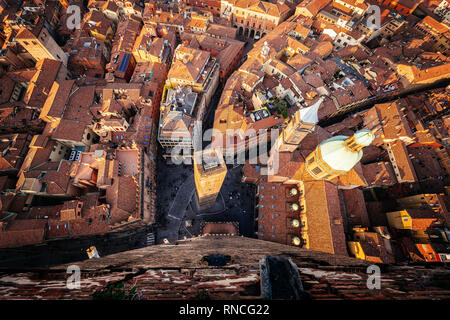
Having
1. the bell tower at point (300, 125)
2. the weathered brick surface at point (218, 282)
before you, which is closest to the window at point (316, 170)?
the bell tower at point (300, 125)

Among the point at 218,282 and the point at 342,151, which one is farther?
the point at 342,151

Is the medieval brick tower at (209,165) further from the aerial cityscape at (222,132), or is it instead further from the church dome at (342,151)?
the church dome at (342,151)

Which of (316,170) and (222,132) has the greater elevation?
(222,132)

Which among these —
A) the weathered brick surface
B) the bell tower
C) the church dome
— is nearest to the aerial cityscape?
the church dome

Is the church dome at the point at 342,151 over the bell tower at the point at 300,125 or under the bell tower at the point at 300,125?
under

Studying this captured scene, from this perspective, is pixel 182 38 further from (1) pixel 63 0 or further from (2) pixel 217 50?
(1) pixel 63 0

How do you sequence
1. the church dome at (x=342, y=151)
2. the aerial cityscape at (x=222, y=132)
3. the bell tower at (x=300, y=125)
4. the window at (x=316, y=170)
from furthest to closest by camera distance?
1. the aerial cityscape at (x=222, y=132)
2. the window at (x=316, y=170)
3. the bell tower at (x=300, y=125)
4. the church dome at (x=342, y=151)

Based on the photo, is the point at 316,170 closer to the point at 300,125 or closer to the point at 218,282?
the point at 300,125

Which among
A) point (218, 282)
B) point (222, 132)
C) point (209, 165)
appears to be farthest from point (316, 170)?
point (218, 282)

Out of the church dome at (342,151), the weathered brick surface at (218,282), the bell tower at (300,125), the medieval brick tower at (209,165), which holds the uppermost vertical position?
the bell tower at (300,125)
